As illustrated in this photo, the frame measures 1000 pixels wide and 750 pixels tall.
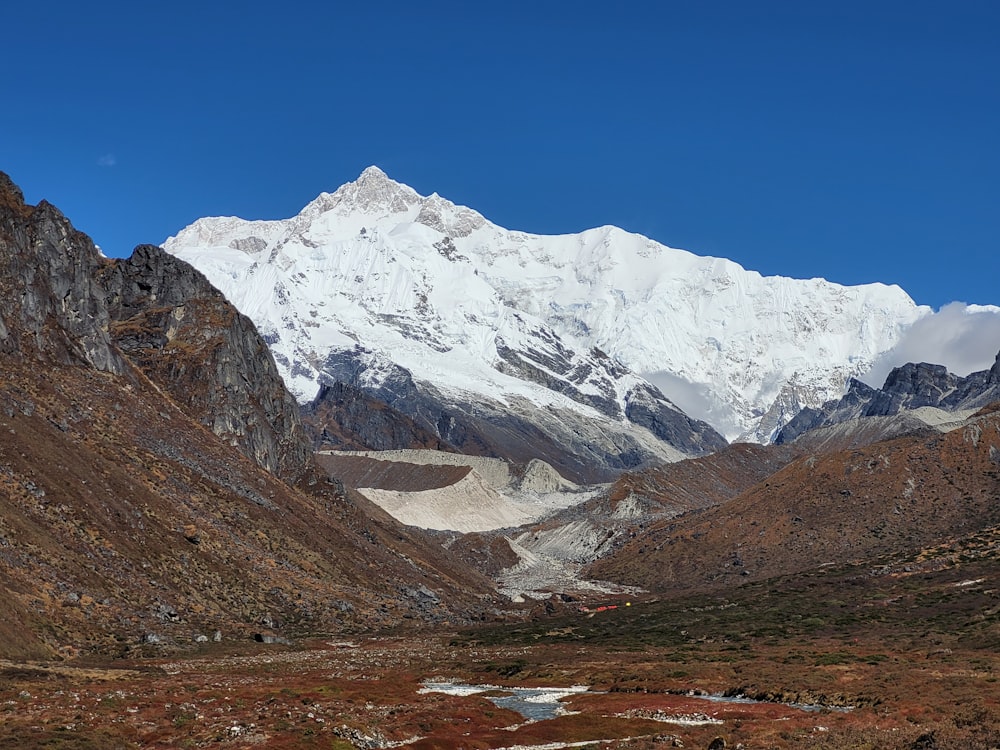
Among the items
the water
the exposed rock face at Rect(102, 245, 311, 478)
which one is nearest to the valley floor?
the water

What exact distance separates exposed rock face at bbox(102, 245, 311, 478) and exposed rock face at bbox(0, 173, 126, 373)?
16957 mm

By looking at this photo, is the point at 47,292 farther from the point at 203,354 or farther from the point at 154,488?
the point at 203,354

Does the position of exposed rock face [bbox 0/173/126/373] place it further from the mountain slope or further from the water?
the water

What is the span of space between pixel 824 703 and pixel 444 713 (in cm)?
2374

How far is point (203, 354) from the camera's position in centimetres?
16975

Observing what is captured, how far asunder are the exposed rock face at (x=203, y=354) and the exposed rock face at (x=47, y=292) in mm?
16957

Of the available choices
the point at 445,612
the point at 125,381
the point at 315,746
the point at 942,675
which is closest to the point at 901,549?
the point at 445,612

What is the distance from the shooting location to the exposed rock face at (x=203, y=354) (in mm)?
165125

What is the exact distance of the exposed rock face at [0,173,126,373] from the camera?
5113 inches

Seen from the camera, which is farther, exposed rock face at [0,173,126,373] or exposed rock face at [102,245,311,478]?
exposed rock face at [102,245,311,478]

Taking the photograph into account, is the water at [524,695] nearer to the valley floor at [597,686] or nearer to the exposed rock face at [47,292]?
the valley floor at [597,686]

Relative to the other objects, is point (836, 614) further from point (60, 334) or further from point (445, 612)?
point (60, 334)

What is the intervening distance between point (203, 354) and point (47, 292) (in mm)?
34343

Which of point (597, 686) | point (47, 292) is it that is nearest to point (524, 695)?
point (597, 686)
